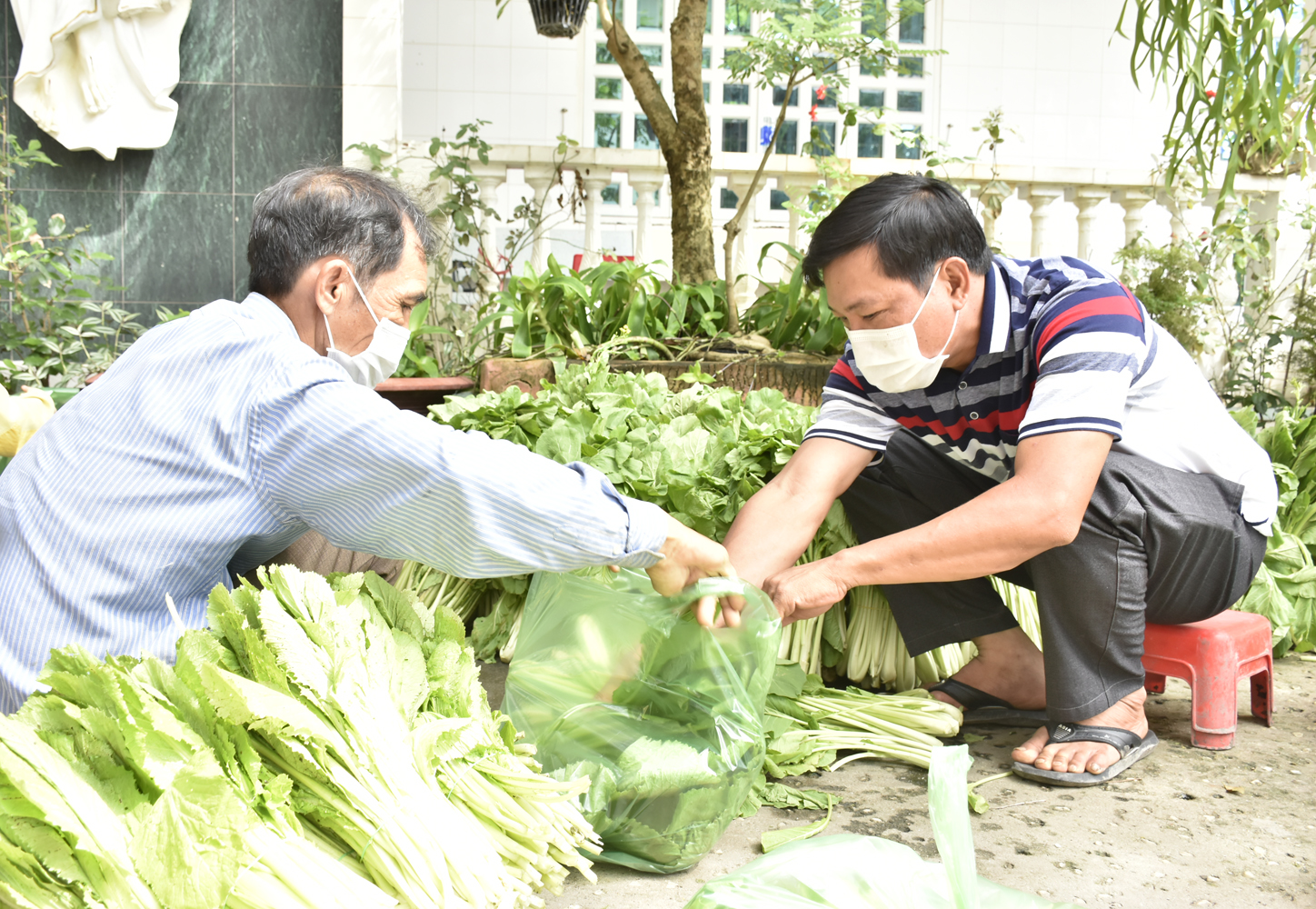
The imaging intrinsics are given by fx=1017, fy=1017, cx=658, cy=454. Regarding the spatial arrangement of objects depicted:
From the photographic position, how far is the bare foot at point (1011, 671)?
2363mm

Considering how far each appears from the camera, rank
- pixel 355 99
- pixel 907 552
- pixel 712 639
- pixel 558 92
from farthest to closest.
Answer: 1. pixel 558 92
2. pixel 355 99
3. pixel 907 552
4. pixel 712 639

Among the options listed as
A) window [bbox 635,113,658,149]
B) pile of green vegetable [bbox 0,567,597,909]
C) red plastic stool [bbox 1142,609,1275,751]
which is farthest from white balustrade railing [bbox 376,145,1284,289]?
pile of green vegetable [bbox 0,567,597,909]

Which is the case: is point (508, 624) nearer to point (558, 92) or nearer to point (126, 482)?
point (126, 482)

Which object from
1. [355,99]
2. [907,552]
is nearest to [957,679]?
[907,552]

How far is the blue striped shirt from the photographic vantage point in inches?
53.7

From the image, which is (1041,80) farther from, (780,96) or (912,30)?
(780,96)

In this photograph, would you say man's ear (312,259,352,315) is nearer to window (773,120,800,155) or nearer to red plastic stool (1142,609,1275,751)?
red plastic stool (1142,609,1275,751)

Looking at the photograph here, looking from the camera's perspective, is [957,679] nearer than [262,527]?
No

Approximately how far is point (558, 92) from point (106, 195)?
13.4ft

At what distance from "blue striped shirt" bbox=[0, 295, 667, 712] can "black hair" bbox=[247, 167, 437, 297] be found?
0.21 m

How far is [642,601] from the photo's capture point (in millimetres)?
→ 1686

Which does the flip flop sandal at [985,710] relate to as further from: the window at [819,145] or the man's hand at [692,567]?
the window at [819,145]

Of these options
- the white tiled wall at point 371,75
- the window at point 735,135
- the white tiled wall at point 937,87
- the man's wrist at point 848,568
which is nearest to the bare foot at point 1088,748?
the man's wrist at point 848,568

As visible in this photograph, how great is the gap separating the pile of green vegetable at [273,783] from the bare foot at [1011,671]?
1.30 metres
